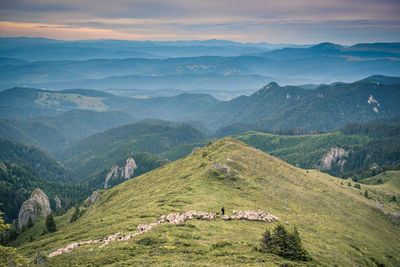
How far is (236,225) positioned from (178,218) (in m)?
11.3

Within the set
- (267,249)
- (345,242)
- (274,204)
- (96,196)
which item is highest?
(267,249)

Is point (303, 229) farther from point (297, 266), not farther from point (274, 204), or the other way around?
point (297, 266)

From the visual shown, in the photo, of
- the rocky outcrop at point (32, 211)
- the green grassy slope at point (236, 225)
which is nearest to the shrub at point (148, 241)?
the green grassy slope at point (236, 225)

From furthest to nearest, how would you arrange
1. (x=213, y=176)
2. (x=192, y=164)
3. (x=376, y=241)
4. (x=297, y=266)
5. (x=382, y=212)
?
(x=192, y=164)
(x=382, y=212)
(x=213, y=176)
(x=376, y=241)
(x=297, y=266)

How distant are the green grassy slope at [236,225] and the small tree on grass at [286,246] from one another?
182 cm

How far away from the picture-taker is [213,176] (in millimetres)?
86438

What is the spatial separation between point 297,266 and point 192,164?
233ft

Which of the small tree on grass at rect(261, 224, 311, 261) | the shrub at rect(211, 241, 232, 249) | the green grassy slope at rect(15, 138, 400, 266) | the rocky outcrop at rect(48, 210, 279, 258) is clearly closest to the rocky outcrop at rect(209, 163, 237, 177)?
the green grassy slope at rect(15, 138, 400, 266)

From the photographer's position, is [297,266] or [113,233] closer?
[297,266]

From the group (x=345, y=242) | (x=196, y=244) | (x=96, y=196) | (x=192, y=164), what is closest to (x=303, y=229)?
(x=345, y=242)

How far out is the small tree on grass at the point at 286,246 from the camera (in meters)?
43.7

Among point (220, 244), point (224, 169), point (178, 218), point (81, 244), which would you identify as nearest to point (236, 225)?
point (178, 218)

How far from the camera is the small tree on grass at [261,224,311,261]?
43656mm

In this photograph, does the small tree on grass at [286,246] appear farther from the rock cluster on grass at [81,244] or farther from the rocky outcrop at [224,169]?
the rocky outcrop at [224,169]
